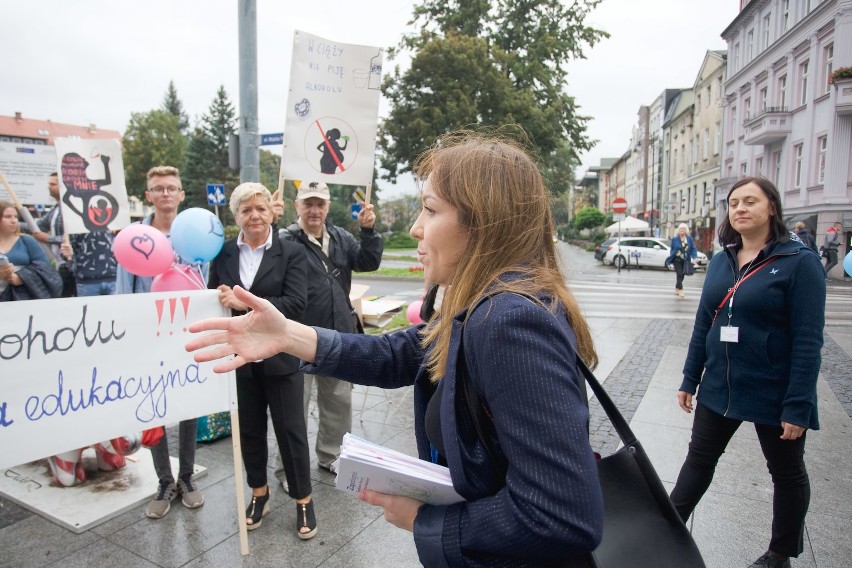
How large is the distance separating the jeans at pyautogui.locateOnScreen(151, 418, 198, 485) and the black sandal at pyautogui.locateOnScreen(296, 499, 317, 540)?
2.75ft

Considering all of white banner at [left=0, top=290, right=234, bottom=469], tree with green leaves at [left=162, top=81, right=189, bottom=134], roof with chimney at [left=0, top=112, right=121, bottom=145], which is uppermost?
tree with green leaves at [left=162, top=81, right=189, bottom=134]

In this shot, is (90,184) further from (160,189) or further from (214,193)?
(214,193)

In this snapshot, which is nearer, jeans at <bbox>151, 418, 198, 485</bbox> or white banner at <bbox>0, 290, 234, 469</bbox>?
white banner at <bbox>0, 290, 234, 469</bbox>

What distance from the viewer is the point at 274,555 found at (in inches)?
114

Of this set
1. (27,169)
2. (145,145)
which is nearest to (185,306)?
(27,169)

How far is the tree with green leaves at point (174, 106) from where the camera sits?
78.1 m

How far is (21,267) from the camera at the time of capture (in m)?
4.09

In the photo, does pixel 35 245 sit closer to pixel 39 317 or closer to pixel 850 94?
pixel 39 317

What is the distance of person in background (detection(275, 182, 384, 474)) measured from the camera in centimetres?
369

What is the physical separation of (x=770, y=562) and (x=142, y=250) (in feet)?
12.0

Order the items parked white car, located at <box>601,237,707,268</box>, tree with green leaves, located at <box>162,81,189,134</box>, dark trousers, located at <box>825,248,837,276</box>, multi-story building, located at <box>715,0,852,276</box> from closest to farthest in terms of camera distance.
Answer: dark trousers, located at <box>825,248,837,276</box>
multi-story building, located at <box>715,0,852,276</box>
parked white car, located at <box>601,237,707,268</box>
tree with green leaves, located at <box>162,81,189,134</box>

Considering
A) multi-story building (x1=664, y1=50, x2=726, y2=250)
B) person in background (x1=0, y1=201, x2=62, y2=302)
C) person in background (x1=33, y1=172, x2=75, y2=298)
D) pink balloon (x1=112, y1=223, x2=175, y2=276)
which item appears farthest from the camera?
multi-story building (x1=664, y1=50, x2=726, y2=250)

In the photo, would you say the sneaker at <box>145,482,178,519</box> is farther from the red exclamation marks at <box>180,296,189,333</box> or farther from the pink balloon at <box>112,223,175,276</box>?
the pink balloon at <box>112,223,175,276</box>

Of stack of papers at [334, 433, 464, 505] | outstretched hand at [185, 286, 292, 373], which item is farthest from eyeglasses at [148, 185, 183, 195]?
stack of papers at [334, 433, 464, 505]
